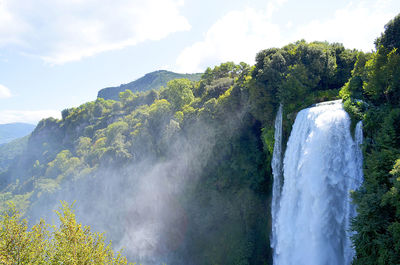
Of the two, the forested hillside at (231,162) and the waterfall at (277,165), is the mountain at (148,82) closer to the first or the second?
the forested hillside at (231,162)

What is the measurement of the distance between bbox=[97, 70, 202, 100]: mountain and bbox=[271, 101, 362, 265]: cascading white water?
3654 inches

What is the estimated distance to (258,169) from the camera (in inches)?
1021

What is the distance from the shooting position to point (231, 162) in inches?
1078

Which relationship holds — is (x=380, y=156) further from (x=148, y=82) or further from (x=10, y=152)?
(x=10, y=152)

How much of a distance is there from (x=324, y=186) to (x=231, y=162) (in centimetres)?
1322

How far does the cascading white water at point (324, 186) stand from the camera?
14.0m

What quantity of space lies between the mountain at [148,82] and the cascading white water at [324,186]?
92.8m

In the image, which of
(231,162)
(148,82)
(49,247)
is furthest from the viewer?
(148,82)

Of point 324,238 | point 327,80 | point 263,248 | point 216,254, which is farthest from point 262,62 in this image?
point 216,254

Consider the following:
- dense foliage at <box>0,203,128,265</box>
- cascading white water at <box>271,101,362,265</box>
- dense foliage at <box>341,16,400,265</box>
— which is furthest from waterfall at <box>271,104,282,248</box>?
dense foliage at <box>0,203,128,265</box>

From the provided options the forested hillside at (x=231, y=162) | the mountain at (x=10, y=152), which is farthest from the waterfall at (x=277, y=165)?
the mountain at (x=10, y=152)

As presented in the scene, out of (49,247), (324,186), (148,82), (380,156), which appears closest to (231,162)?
(324,186)

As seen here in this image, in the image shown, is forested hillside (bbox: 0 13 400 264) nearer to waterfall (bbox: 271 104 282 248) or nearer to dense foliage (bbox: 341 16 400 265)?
dense foliage (bbox: 341 16 400 265)

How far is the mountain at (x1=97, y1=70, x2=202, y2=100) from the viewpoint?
113438 millimetres
